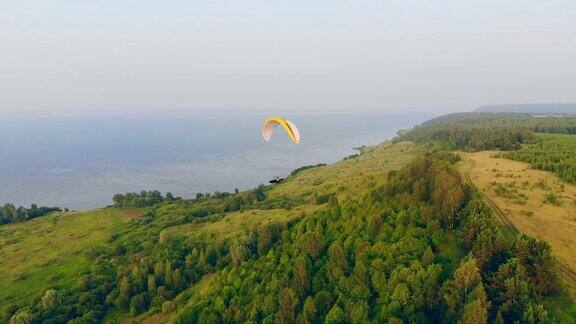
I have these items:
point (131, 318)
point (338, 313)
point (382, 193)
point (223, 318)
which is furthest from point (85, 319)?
point (382, 193)

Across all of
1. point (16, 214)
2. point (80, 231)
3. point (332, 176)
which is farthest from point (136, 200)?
point (332, 176)

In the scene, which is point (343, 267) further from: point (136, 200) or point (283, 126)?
point (136, 200)

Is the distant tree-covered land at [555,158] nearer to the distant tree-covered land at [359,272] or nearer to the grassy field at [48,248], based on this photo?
the distant tree-covered land at [359,272]

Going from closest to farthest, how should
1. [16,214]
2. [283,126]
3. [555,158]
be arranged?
[283,126]
[555,158]
[16,214]

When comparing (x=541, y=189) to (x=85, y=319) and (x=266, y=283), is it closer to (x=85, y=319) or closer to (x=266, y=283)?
(x=266, y=283)

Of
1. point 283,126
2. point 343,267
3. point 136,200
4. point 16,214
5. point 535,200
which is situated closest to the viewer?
point 343,267
